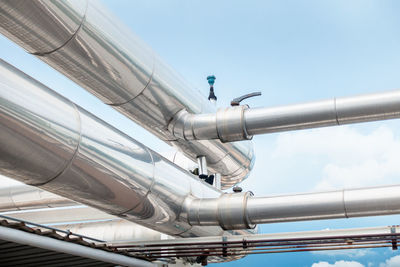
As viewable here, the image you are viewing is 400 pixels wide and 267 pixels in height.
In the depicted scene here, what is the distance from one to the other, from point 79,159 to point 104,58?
993mm

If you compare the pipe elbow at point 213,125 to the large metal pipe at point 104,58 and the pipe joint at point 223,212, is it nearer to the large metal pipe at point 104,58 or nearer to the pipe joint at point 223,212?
the large metal pipe at point 104,58

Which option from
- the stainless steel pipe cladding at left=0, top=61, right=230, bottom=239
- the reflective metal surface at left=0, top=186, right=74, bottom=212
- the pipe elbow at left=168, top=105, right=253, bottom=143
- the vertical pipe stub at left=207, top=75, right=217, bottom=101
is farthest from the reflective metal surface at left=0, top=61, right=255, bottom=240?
the reflective metal surface at left=0, top=186, right=74, bottom=212

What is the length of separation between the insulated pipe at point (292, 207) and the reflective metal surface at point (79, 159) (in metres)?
0.39

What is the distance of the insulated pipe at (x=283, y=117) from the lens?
5.55 m

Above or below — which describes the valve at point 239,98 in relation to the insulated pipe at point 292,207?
above

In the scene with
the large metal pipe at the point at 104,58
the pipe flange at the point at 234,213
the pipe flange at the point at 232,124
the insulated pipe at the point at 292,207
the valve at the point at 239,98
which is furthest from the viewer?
the valve at the point at 239,98

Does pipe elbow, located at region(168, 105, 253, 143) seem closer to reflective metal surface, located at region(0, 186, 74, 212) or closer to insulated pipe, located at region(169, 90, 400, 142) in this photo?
insulated pipe, located at region(169, 90, 400, 142)

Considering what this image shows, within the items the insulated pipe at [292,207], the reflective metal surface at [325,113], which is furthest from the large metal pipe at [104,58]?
the insulated pipe at [292,207]

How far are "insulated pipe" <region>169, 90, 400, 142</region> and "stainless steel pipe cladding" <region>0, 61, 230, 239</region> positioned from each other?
606 mm

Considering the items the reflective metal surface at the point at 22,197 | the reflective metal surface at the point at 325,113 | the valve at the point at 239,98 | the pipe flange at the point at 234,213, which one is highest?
the valve at the point at 239,98

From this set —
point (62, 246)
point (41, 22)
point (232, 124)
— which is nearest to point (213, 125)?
point (232, 124)

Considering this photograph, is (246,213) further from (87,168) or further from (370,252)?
(370,252)

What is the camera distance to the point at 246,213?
6.18 meters

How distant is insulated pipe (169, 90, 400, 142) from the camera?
555cm
